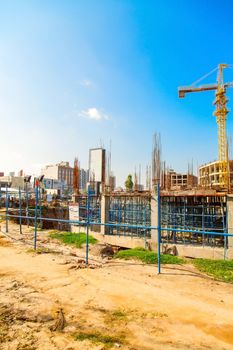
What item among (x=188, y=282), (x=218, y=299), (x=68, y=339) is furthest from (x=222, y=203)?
(x=68, y=339)

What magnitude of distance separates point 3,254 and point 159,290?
619 centimetres

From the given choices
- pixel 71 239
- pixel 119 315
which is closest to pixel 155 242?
pixel 71 239

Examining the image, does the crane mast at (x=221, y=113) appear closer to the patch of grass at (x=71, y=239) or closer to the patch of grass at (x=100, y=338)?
the patch of grass at (x=71, y=239)

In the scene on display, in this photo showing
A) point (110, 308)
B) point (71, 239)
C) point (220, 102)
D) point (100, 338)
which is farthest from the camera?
Answer: point (220, 102)

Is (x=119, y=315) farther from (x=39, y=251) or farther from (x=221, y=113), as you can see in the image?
(x=221, y=113)

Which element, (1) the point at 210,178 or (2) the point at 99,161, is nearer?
(2) the point at 99,161

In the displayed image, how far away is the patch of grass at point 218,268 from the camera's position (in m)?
6.96

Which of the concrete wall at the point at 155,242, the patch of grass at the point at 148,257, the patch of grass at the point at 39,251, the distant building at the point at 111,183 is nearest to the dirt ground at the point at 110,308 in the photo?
the patch of grass at the point at 148,257

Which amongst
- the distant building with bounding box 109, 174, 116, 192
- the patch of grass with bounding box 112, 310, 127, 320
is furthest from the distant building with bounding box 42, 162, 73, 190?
the patch of grass with bounding box 112, 310, 127, 320

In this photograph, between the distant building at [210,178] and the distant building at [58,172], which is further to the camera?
the distant building at [58,172]

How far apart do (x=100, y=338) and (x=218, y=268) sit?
5603mm

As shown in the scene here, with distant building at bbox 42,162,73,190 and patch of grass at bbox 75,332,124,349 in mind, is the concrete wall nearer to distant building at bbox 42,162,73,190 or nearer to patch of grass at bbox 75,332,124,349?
patch of grass at bbox 75,332,124,349

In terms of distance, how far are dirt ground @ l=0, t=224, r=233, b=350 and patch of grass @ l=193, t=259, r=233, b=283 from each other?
0.48 m

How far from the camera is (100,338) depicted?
11.4 feet
